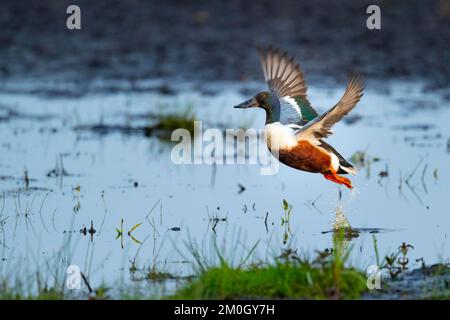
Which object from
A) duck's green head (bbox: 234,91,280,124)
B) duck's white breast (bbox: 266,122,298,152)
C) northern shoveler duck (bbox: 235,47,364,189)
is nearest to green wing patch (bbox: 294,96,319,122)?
northern shoveler duck (bbox: 235,47,364,189)

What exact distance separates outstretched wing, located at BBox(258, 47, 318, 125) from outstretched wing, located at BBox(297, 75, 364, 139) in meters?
0.96

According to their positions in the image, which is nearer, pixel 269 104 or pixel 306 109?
pixel 269 104

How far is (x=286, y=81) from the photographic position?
8312 mm

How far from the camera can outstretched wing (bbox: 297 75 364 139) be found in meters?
6.69

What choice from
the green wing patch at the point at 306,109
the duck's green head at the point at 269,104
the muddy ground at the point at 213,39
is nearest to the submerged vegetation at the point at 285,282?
the duck's green head at the point at 269,104

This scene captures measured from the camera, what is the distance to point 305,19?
626 inches

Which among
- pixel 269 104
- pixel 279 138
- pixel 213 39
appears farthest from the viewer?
pixel 213 39

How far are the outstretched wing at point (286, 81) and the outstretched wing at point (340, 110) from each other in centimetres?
96

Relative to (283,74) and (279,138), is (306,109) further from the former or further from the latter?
(279,138)

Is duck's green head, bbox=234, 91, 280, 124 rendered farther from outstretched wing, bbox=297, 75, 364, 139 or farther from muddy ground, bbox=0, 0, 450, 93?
muddy ground, bbox=0, 0, 450, 93

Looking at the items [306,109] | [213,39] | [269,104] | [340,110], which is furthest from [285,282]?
[213,39]

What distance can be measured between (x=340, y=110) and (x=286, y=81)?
5.32ft

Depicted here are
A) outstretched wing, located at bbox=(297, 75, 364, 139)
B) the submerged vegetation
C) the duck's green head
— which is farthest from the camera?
the duck's green head

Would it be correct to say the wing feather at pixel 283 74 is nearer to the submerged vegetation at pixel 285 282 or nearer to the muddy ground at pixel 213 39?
the submerged vegetation at pixel 285 282
